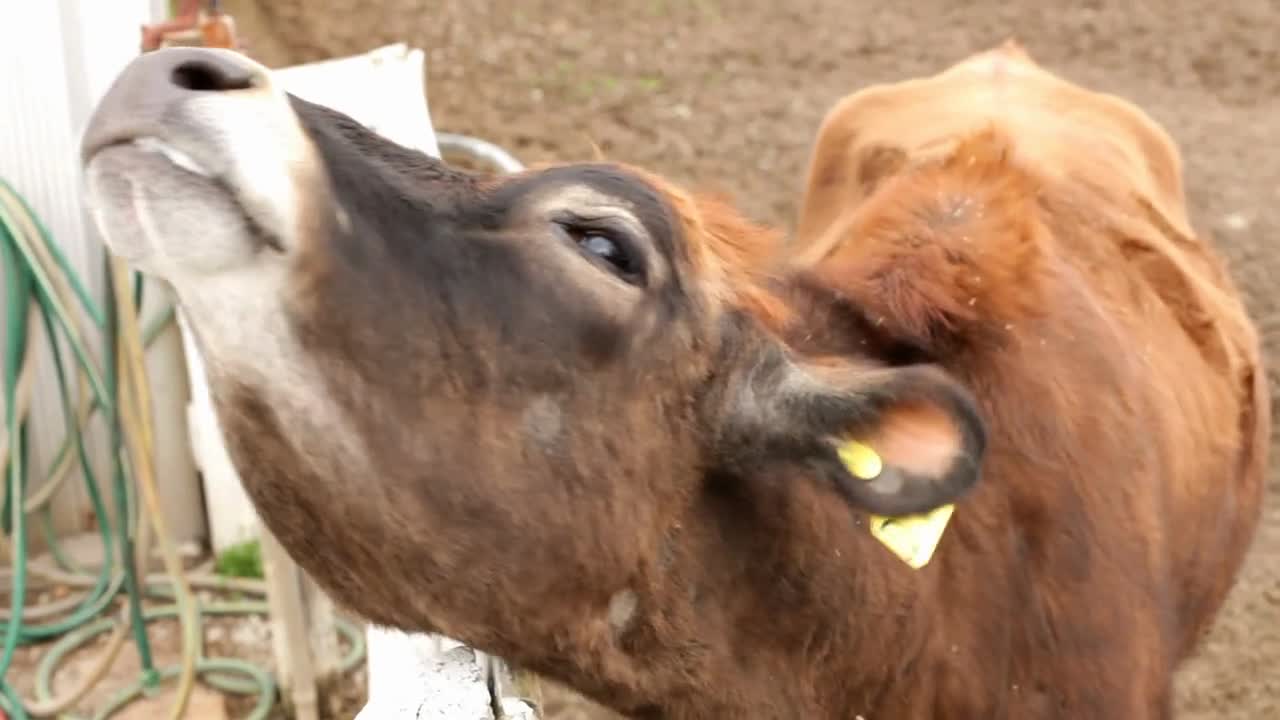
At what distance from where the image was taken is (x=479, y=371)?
160 centimetres

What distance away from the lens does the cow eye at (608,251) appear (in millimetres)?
1646

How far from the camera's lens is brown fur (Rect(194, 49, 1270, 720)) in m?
1.56

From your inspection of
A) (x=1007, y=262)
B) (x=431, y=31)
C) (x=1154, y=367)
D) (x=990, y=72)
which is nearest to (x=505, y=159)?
(x=1007, y=262)

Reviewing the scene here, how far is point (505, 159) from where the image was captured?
2.89m

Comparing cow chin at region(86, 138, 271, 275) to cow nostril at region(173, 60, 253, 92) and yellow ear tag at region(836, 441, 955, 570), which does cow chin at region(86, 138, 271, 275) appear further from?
yellow ear tag at region(836, 441, 955, 570)

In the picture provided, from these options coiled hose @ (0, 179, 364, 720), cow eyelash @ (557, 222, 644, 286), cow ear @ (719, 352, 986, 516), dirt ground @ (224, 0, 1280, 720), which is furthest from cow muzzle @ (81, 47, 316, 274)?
dirt ground @ (224, 0, 1280, 720)

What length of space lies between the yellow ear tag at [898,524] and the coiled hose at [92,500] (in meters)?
1.89

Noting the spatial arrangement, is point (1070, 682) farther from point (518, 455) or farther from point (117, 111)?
point (117, 111)

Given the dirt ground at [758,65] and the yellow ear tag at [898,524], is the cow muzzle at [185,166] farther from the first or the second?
the dirt ground at [758,65]

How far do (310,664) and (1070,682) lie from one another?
1.98m

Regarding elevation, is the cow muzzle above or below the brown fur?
above

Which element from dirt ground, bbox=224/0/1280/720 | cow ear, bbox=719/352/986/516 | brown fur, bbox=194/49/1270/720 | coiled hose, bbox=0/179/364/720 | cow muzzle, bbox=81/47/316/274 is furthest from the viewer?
dirt ground, bbox=224/0/1280/720

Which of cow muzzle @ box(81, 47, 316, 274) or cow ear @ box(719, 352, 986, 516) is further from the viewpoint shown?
cow ear @ box(719, 352, 986, 516)

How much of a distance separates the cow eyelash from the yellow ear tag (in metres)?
0.34
